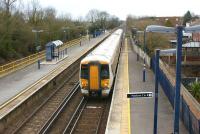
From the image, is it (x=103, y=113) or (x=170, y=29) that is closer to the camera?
(x=170, y=29)

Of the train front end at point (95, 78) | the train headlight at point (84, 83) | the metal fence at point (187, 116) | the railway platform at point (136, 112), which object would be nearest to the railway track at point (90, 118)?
the railway platform at point (136, 112)

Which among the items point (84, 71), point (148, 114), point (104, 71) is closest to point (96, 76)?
point (104, 71)

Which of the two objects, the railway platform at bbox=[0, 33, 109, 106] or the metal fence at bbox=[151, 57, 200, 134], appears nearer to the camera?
the metal fence at bbox=[151, 57, 200, 134]

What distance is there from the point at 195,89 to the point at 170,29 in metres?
10.7

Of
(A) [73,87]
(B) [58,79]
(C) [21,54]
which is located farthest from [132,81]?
(C) [21,54]

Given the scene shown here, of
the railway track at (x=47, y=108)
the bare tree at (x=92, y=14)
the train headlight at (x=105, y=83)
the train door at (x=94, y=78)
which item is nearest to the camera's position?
the railway track at (x=47, y=108)

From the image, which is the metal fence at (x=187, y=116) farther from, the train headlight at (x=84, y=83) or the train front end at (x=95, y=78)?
the train headlight at (x=84, y=83)

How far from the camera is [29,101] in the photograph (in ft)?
72.5

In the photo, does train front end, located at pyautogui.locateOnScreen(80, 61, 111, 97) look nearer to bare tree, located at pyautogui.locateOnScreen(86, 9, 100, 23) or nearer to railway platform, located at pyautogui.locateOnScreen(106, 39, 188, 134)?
railway platform, located at pyautogui.locateOnScreen(106, 39, 188, 134)

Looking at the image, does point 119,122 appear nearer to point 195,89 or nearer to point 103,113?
point 103,113

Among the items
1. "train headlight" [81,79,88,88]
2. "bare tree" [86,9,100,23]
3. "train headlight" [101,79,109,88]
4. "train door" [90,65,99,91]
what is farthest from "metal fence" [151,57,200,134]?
"bare tree" [86,9,100,23]

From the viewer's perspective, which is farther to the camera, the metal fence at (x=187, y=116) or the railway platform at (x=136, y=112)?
the railway platform at (x=136, y=112)

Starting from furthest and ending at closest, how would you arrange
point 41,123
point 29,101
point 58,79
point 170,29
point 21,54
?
point 21,54, point 58,79, point 29,101, point 41,123, point 170,29

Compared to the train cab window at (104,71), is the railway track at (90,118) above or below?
below
